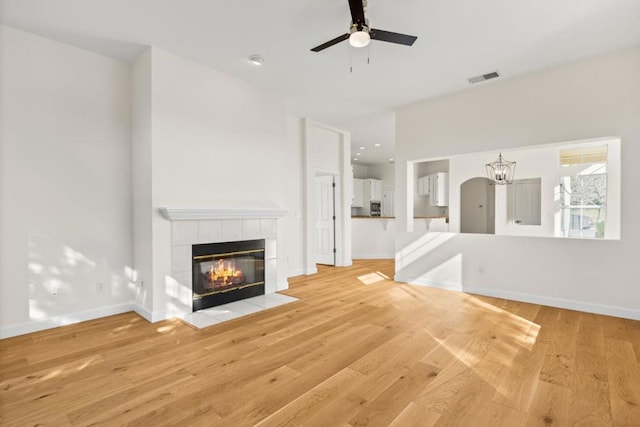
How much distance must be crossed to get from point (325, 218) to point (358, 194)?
3741mm

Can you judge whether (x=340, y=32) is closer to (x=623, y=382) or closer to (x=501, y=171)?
(x=623, y=382)

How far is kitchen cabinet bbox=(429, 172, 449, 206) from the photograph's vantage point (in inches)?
339

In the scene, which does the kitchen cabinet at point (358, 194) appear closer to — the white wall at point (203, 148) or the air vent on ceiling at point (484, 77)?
the white wall at point (203, 148)

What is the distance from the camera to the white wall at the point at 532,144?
142 inches

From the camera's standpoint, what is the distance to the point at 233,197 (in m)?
4.34

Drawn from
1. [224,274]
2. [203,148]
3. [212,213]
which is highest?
[203,148]

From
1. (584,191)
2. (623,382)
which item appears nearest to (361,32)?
(623,382)

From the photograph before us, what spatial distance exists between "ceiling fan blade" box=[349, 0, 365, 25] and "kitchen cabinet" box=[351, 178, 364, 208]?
8071 millimetres

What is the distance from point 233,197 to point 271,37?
2043 millimetres

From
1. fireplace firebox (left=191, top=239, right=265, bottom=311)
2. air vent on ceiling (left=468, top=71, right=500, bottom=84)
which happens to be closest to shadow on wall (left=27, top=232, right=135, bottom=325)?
fireplace firebox (left=191, top=239, right=265, bottom=311)

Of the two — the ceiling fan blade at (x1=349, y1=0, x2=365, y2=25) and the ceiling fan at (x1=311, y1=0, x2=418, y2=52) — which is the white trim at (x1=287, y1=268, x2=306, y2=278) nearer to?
the ceiling fan at (x1=311, y1=0, x2=418, y2=52)

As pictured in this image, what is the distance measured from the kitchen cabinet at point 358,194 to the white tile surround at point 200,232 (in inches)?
240

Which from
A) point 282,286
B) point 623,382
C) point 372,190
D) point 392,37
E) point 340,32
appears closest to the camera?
point 623,382

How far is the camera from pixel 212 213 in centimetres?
388
